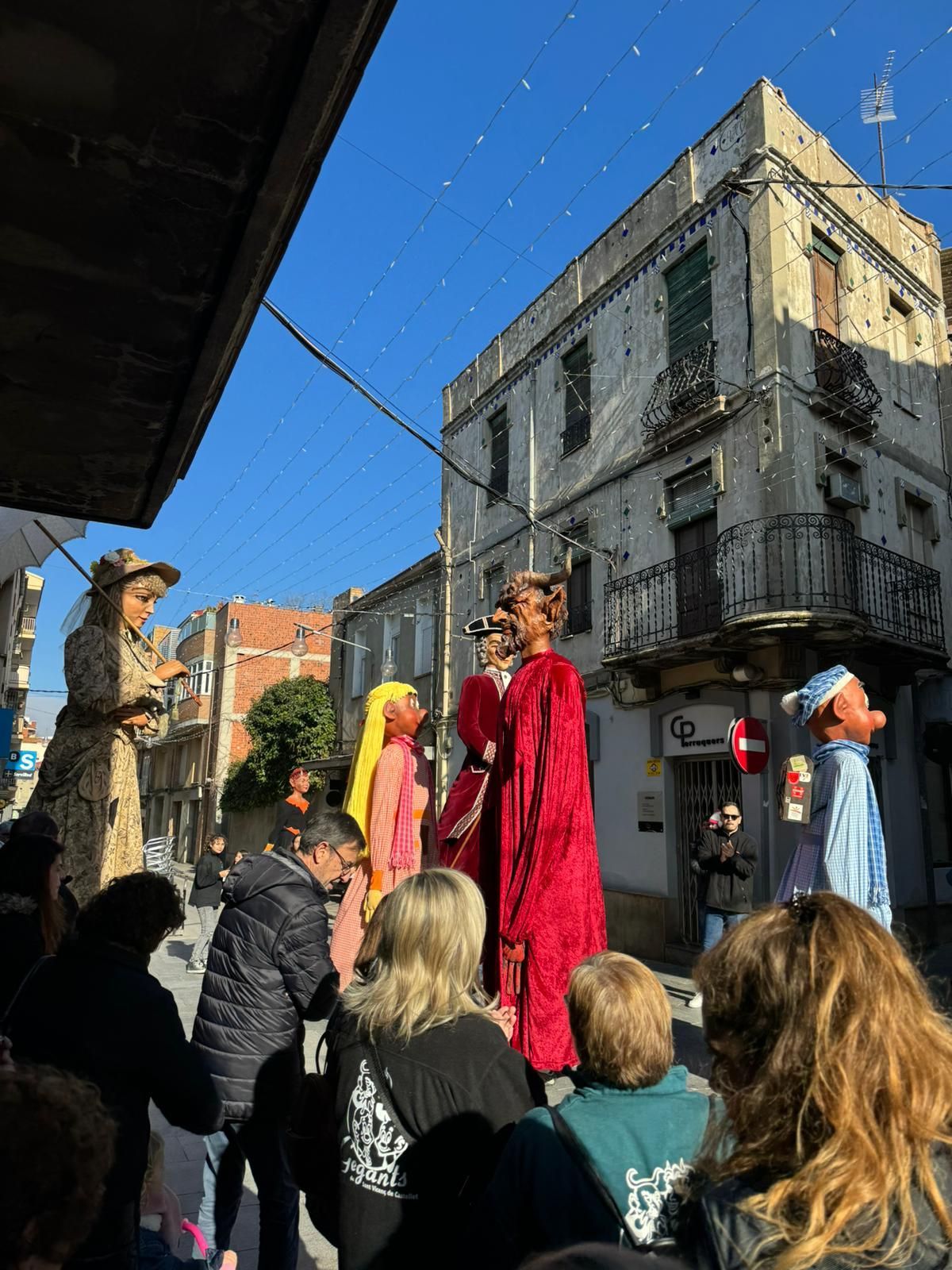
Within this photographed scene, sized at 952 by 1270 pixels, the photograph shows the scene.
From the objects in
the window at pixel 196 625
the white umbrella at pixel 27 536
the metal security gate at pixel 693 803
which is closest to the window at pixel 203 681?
the window at pixel 196 625

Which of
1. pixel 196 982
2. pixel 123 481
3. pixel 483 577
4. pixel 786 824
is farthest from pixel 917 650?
pixel 123 481

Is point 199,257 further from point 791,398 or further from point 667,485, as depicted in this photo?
point 667,485

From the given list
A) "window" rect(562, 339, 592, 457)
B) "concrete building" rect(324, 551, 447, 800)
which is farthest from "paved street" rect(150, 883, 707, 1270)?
"concrete building" rect(324, 551, 447, 800)

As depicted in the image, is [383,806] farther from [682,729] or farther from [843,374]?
[843,374]

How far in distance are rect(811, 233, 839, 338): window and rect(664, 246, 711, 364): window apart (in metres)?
1.55

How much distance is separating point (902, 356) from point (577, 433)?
5.52m

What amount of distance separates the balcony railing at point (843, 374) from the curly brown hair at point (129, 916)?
1204cm

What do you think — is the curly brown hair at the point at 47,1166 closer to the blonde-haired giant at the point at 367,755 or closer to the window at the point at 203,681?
the blonde-haired giant at the point at 367,755

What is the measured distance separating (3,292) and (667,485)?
12300mm

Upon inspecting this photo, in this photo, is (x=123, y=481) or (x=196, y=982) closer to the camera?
(x=123, y=481)

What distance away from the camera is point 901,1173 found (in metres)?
1.08

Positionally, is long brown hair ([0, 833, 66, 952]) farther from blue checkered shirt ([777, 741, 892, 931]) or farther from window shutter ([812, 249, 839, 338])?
window shutter ([812, 249, 839, 338])

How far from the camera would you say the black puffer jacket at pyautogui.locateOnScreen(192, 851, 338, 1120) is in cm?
296

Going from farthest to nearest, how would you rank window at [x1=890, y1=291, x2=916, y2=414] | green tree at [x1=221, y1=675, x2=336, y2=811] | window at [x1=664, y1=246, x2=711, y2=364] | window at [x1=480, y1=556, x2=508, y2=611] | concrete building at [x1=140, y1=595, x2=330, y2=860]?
1. concrete building at [x1=140, y1=595, x2=330, y2=860]
2. green tree at [x1=221, y1=675, x2=336, y2=811]
3. window at [x1=480, y1=556, x2=508, y2=611]
4. window at [x1=890, y1=291, x2=916, y2=414]
5. window at [x1=664, y1=246, x2=711, y2=364]
